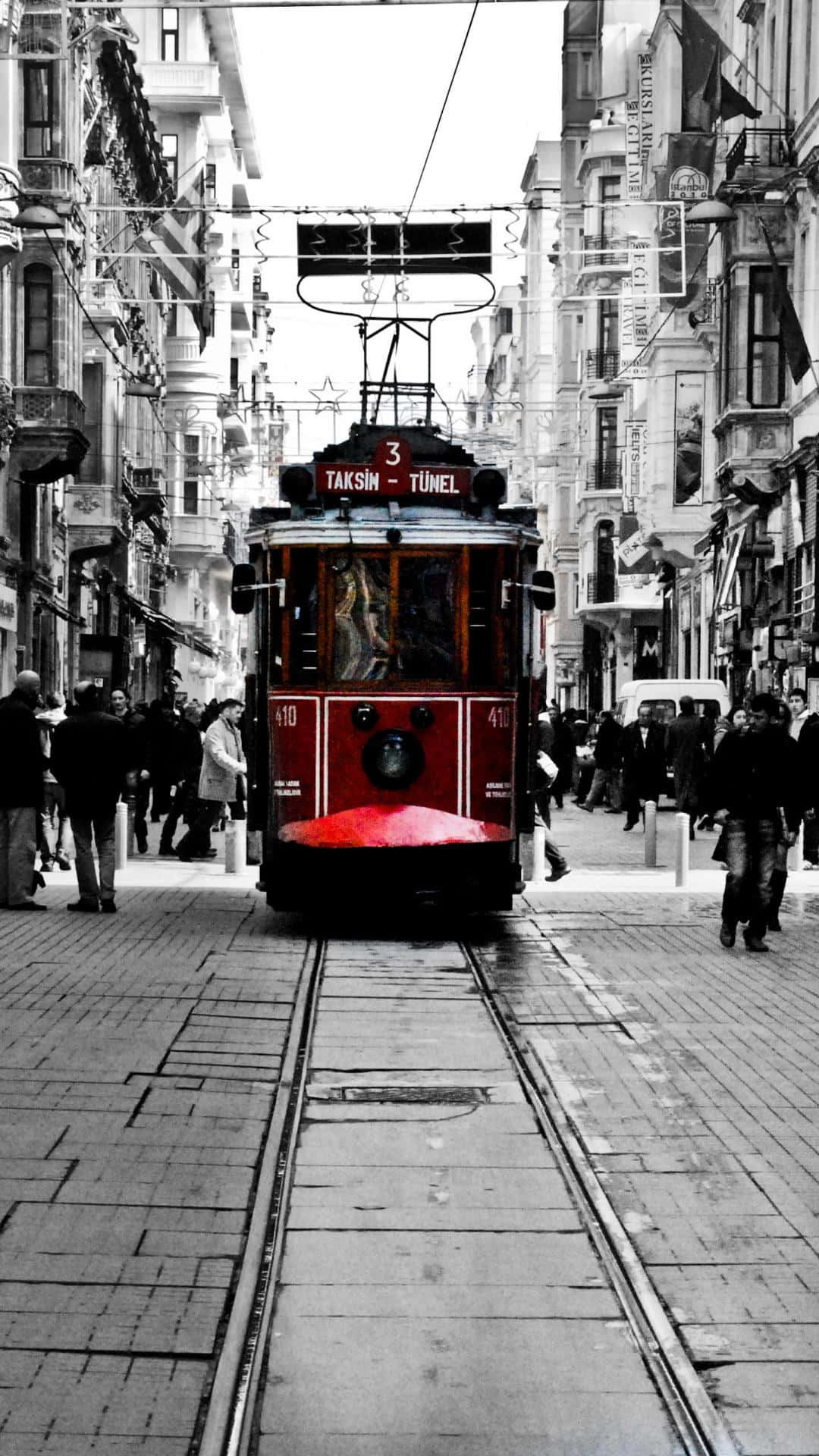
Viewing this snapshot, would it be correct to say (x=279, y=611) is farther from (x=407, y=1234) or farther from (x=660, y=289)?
(x=660, y=289)

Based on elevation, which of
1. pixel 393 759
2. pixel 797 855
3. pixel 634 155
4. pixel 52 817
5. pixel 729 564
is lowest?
pixel 797 855

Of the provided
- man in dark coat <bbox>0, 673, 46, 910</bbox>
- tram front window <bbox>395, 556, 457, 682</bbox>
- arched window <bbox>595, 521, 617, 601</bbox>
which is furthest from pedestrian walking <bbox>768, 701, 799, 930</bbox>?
arched window <bbox>595, 521, 617, 601</bbox>

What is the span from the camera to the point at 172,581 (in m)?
78.8

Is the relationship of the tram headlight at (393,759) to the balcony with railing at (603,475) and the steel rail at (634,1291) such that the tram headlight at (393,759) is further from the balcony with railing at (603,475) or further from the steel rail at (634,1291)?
the balcony with railing at (603,475)

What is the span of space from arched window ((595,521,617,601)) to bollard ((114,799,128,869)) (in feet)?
178

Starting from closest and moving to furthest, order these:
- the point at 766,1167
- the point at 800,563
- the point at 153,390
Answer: the point at 766,1167, the point at 800,563, the point at 153,390

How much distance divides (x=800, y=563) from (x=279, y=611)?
23.2 meters

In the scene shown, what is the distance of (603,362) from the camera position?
253 ft

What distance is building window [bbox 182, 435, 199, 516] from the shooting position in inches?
3063

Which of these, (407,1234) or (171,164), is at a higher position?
(171,164)

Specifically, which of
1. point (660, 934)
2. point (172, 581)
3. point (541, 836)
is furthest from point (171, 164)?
point (660, 934)

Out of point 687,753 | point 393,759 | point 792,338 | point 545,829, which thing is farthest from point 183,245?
point 393,759

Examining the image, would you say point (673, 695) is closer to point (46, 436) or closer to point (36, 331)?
point (46, 436)

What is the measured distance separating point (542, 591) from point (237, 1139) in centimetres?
870
